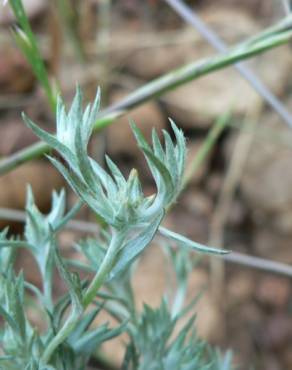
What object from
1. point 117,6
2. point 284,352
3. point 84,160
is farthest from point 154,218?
point 117,6

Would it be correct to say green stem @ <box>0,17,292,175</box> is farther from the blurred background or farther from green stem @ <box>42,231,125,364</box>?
the blurred background

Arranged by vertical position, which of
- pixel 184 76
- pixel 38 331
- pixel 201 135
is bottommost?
pixel 38 331

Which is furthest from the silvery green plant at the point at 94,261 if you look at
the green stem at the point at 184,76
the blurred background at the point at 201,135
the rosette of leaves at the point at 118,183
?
the blurred background at the point at 201,135

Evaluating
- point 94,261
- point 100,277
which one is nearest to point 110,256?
point 100,277

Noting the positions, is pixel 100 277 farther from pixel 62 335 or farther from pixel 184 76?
pixel 184 76

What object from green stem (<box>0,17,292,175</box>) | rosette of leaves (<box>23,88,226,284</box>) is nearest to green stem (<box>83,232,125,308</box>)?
rosette of leaves (<box>23,88,226,284</box>)

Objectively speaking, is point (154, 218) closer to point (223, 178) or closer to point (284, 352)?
point (284, 352)
